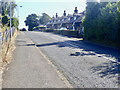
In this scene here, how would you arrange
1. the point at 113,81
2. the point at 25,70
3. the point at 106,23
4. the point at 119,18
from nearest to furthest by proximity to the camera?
1. the point at 113,81
2. the point at 25,70
3. the point at 119,18
4. the point at 106,23

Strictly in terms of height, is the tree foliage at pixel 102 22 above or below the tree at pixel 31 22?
below

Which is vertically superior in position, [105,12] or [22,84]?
[105,12]

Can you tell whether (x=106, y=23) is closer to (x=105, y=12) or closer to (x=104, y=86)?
(x=105, y=12)

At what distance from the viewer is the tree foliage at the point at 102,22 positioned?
55.4 feet

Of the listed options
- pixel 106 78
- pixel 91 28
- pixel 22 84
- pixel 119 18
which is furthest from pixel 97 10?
pixel 22 84

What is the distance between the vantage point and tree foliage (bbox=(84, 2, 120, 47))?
55.4 ft

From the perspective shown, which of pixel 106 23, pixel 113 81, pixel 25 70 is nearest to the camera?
pixel 113 81

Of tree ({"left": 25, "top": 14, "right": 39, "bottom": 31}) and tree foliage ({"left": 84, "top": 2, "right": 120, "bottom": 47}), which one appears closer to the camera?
tree foliage ({"left": 84, "top": 2, "right": 120, "bottom": 47})

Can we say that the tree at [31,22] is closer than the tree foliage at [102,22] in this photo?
No

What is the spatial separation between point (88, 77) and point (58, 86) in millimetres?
1511

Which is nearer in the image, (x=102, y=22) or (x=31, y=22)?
(x=102, y=22)

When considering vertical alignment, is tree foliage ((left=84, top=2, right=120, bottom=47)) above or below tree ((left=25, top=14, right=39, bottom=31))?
below

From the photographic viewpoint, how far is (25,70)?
269 inches

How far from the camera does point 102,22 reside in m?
19.0
